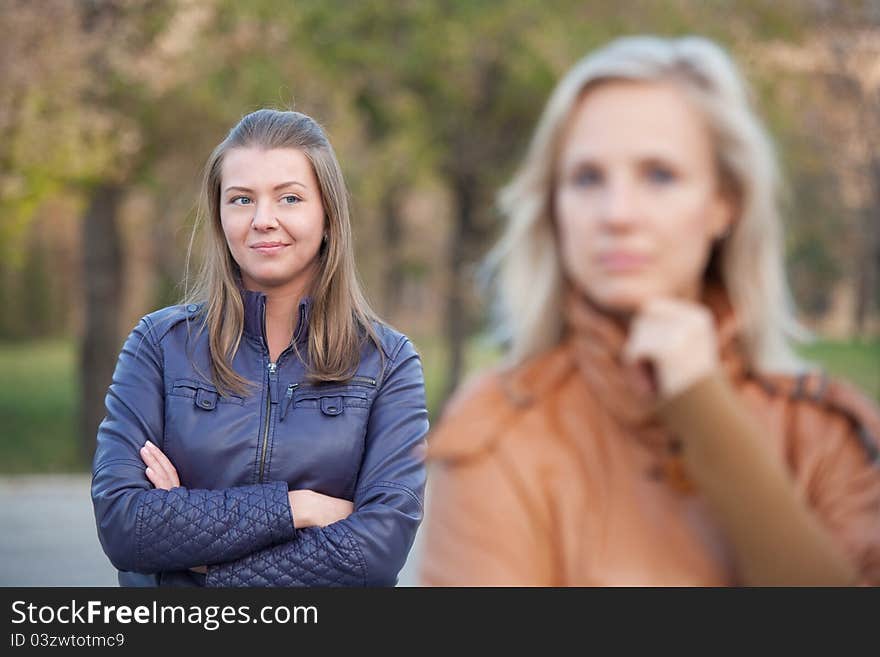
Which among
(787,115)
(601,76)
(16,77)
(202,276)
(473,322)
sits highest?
(473,322)

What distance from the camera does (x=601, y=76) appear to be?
142 cm

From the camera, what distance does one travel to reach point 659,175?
143cm

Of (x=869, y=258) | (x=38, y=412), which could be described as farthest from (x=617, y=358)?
(x=869, y=258)

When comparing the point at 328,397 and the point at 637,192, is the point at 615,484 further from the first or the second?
the point at 328,397

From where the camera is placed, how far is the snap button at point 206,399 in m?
2.24

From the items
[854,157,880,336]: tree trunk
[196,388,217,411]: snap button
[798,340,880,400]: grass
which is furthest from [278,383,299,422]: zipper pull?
[798,340,880,400]: grass

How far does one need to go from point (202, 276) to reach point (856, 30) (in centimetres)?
1271

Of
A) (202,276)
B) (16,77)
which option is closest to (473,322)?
(16,77)

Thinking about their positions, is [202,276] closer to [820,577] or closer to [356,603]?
[356,603]

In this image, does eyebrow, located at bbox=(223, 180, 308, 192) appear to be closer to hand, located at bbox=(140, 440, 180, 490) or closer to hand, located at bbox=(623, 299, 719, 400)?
hand, located at bbox=(140, 440, 180, 490)

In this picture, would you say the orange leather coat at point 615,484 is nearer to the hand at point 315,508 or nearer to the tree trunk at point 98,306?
the hand at point 315,508

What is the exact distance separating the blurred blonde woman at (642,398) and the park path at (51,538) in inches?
194

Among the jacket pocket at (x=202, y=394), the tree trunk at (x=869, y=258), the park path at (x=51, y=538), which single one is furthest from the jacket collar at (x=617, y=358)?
the tree trunk at (x=869, y=258)

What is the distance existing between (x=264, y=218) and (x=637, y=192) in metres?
0.98
